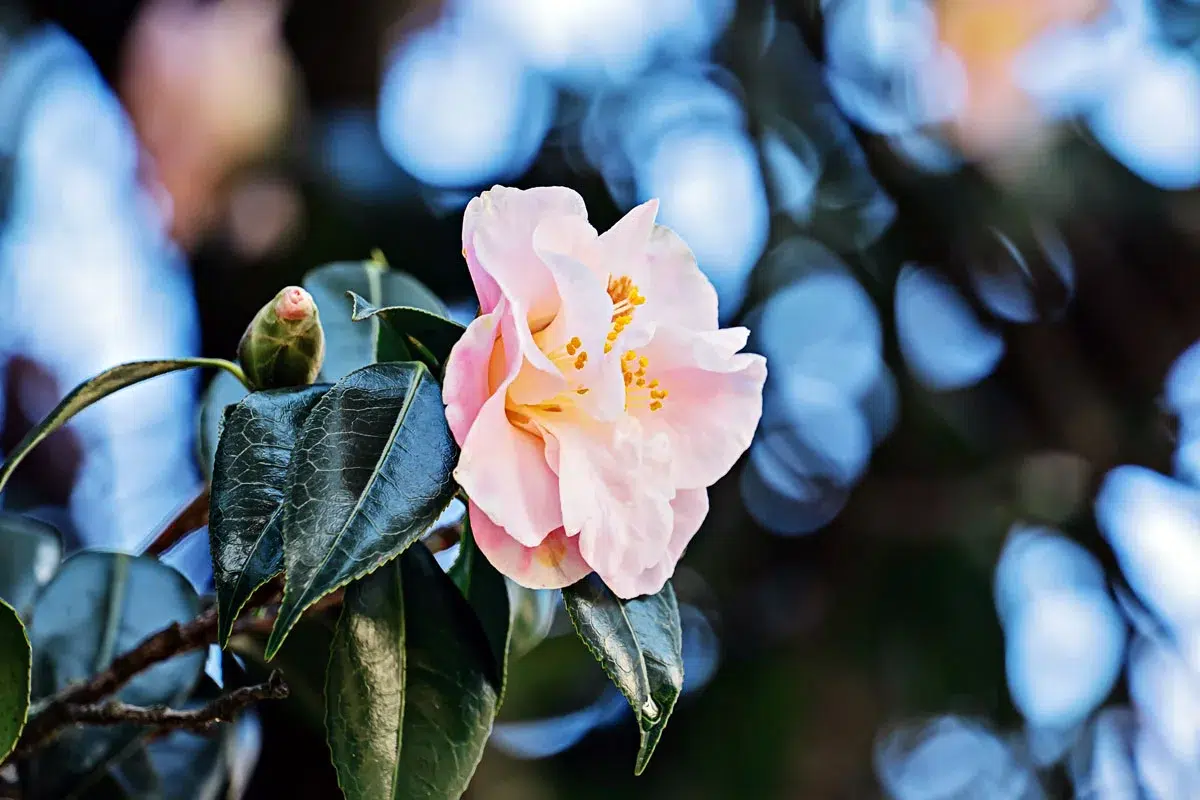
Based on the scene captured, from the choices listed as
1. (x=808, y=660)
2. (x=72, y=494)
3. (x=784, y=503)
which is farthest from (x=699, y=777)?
(x=72, y=494)

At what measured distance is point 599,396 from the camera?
0.46 meters

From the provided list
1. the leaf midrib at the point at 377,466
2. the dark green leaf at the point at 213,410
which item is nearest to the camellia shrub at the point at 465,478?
the leaf midrib at the point at 377,466

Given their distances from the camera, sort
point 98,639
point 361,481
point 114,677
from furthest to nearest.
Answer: point 98,639
point 114,677
point 361,481

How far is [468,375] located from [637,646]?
0.44 ft

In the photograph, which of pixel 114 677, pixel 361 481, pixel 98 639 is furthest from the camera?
pixel 98 639

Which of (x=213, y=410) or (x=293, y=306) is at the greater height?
(x=293, y=306)

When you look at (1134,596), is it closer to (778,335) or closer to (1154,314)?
(1154,314)

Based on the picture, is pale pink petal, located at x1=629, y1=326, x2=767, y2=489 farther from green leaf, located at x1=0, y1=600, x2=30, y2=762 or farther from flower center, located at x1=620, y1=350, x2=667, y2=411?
green leaf, located at x1=0, y1=600, x2=30, y2=762

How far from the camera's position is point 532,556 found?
0.46 meters

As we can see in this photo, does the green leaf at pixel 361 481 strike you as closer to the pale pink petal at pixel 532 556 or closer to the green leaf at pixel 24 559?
the pale pink petal at pixel 532 556

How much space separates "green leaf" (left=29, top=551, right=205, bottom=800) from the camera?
593 millimetres

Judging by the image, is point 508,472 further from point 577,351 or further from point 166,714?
point 166,714

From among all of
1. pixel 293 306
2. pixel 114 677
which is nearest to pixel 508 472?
pixel 293 306

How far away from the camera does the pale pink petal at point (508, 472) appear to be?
436 millimetres
